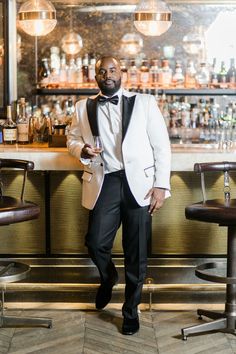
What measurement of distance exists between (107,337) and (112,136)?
1206mm

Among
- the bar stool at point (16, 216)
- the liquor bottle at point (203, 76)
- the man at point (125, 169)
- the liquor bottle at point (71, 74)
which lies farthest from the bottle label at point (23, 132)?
the liquor bottle at point (203, 76)

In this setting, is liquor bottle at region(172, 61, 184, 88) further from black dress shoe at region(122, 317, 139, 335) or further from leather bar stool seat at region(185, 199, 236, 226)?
black dress shoe at region(122, 317, 139, 335)

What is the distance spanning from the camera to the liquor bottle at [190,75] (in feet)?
26.4

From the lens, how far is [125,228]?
4.82 meters

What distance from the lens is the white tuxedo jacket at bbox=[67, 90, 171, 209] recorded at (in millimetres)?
4641

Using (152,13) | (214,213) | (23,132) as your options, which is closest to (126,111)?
(214,213)

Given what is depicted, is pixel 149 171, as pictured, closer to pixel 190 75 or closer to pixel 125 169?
pixel 125 169

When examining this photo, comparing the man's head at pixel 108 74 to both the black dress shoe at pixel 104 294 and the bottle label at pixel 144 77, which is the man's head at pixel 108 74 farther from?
the bottle label at pixel 144 77

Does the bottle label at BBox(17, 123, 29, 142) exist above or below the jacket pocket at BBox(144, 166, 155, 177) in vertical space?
above

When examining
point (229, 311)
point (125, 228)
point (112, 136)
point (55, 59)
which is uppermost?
point (55, 59)

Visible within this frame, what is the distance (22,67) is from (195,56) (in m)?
1.80

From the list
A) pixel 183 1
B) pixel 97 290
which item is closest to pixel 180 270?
pixel 97 290

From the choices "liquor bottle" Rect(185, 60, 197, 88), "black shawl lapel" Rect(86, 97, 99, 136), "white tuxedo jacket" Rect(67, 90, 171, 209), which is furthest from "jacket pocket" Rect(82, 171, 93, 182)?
"liquor bottle" Rect(185, 60, 197, 88)

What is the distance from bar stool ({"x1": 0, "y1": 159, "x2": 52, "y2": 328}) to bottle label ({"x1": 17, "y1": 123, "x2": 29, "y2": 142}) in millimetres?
1021
